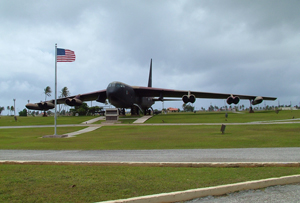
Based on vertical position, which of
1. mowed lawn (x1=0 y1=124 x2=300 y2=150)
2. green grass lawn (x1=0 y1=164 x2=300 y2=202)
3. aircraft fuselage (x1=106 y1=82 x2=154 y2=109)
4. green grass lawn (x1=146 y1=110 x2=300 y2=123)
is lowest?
mowed lawn (x1=0 y1=124 x2=300 y2=150)

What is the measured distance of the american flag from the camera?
2141 cm

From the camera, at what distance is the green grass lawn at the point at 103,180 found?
5.16m

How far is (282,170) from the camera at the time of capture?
7.00m

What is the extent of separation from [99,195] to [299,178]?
4903 millimetres

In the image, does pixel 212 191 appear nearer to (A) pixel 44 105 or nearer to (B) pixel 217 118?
(B) pixel 217 118

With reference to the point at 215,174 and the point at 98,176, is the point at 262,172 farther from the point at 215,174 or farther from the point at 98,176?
the point at 98,176

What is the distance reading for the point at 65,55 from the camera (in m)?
21.6

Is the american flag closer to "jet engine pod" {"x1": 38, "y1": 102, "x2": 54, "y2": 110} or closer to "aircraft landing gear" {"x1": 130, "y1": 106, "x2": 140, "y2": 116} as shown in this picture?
"aircraft landing gear" {"x1": 130, "y1": 106, "x2": 140, "y2": 116}

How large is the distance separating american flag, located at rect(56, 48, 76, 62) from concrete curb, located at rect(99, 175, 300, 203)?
62.6 ft

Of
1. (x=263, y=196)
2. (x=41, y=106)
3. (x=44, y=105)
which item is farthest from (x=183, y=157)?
(x=41, y=106)

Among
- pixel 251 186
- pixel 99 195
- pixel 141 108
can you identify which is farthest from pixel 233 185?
pixel 141 108

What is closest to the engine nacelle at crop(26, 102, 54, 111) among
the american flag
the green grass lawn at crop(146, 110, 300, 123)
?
the green grass lawn at crop(146, 110, 300, 123)

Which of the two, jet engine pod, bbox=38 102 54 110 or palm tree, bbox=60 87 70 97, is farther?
palm tree, bbox=60 87 70 97

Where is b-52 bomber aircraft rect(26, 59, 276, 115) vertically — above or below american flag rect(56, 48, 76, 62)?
below
